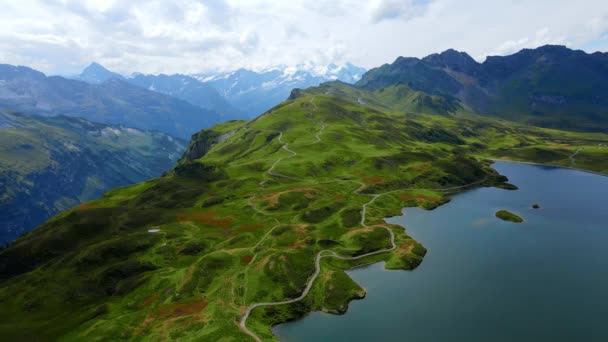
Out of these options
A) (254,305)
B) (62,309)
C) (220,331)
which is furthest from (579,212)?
(62,309)

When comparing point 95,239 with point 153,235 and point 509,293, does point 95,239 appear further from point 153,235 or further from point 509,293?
point 509,293

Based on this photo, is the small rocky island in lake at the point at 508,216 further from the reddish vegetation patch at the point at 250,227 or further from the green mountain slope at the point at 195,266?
the reddish vegetation patch at the point at 250,227

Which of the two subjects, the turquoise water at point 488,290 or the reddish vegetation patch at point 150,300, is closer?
the turquoise water at point 488,290

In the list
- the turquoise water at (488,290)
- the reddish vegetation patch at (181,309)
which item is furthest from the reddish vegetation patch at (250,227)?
the turquoise water at (488,290)

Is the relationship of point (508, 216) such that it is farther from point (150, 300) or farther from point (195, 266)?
point (150, 300)

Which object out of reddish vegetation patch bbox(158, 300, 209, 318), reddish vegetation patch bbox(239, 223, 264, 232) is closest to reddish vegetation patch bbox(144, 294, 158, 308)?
reddish vegetation patch bbox(158, 300, 209, 318)

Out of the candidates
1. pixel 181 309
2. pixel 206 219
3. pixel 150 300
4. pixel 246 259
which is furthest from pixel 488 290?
pixel 206 219

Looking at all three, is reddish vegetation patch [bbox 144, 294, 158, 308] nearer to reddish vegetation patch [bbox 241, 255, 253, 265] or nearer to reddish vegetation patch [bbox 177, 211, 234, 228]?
reddish vegetation patch [bbox 241, 255, 253, 265]
